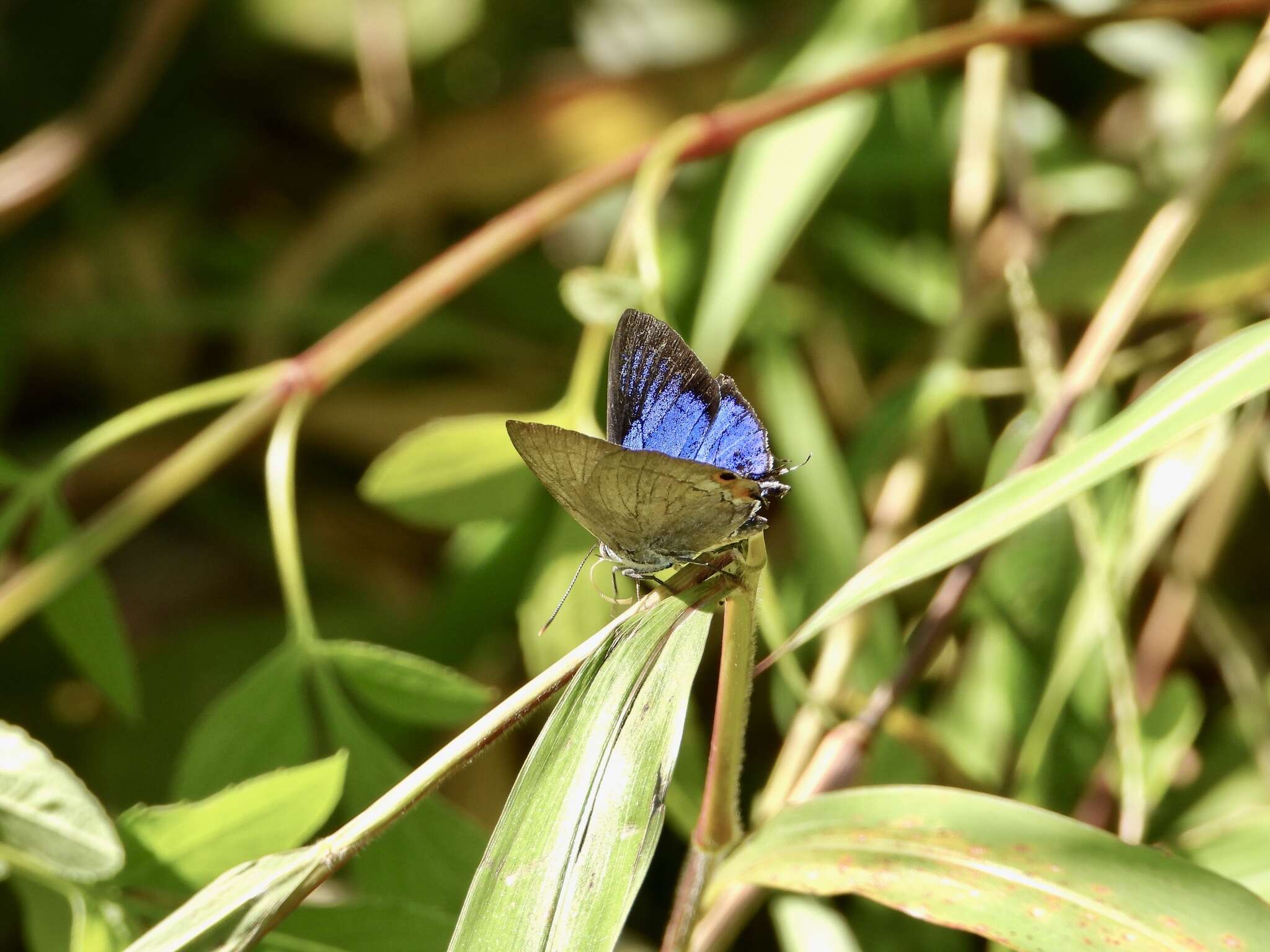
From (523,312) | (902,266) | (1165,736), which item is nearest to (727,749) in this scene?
(1165,736)

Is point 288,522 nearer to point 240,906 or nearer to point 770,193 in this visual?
point 240,906

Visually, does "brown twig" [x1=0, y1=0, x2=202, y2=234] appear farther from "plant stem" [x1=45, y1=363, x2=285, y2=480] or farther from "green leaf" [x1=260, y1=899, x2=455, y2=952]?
"green leaf" [x1=260, y1=899, x2=455, y2=952]

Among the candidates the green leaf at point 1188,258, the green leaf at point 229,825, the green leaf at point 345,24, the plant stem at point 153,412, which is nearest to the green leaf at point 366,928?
the green leaf at point 229,825

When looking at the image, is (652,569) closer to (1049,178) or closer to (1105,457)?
(1105,457)

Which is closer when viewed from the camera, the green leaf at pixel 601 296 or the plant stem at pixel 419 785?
the plant stem at pixel 419 785

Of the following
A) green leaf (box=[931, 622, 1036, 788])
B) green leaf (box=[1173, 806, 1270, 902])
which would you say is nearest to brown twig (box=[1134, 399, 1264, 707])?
green leaf (box=[931, 622, 1036, 788])

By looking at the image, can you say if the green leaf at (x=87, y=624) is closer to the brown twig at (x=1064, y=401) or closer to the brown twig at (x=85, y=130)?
the brown twig at (x=1064, y=401)
